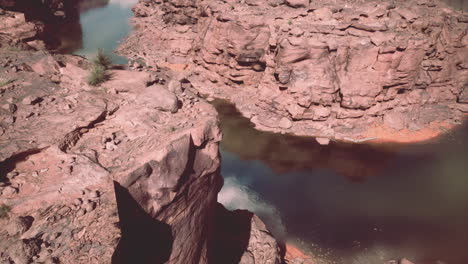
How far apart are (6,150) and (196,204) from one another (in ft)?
11.6

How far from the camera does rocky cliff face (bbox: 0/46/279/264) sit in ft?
12.4

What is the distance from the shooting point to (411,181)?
15367mm

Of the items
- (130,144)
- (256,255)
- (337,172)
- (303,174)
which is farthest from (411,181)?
(130,144)

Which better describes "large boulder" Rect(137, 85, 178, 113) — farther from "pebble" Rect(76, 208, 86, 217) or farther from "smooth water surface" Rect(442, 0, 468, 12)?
"smooth water surface" Rect(442, 0, 468, 12)

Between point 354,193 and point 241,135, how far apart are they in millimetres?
8238

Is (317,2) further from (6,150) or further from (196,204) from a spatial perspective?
(6,150)

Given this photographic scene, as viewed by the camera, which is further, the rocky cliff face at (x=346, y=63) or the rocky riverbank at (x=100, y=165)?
the rocky cliff face at (x=346, y=63)

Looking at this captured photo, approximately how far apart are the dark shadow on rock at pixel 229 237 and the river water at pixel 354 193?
3126 mm

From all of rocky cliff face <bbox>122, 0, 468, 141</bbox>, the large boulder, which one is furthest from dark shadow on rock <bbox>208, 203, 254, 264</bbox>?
rocky cliff face <bbox>122, 0, 468, 141</bbox>

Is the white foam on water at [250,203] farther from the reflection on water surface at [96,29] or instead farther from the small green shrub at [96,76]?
the reflection on water surface at [96,29]

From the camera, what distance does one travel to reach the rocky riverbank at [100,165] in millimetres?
3771

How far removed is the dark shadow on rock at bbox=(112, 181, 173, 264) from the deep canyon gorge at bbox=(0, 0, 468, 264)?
35 mm

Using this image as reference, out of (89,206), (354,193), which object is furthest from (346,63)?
(89,206)

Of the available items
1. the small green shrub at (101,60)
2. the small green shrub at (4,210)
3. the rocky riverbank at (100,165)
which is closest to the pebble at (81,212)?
the rocky riverbank at (100,165)
